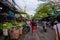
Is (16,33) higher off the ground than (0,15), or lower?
lower

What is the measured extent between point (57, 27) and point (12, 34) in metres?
8.82

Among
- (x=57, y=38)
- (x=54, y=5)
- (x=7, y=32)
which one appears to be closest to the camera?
(x=57, y=38)

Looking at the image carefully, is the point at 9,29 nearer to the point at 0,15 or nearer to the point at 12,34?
the point at 12,34

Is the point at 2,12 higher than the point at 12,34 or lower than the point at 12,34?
higher

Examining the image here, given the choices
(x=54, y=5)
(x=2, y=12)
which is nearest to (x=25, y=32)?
(x=2, y=12)

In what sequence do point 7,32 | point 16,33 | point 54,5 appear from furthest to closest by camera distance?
point 54,5, point 16,33, point 7,32

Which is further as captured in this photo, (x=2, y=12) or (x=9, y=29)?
(x=2, y=12)

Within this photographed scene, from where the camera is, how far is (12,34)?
44.2ft

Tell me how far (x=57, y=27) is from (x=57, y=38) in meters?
0.30

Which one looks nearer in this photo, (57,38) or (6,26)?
(57,38)

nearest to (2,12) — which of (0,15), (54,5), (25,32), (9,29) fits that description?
(0,15)

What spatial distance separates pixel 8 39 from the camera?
13852 mm

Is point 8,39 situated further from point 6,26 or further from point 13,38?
point 6,26

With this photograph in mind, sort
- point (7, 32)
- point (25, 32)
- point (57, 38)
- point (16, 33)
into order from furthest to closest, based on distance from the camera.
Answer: point (25, 32), point (16, 33), point (7, 32), point (57, 38)
